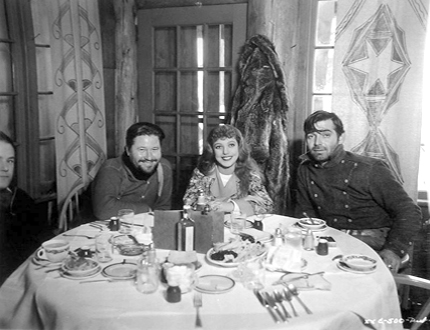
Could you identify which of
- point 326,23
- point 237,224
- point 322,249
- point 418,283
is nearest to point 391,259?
point 418,283

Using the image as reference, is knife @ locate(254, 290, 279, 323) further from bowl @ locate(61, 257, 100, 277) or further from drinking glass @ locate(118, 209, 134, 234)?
drinking glass @ locate(118, 209, 134, 234)

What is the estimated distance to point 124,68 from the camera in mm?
3504

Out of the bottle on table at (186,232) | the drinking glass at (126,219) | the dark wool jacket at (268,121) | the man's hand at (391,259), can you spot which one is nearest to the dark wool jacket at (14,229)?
the drinking glass at (126,219)

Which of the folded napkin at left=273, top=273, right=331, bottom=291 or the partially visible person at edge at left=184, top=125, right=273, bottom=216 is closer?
the folded napkin at left=273, top=273, right=331, bottom=291

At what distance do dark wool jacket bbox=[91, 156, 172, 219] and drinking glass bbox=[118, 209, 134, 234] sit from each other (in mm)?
332

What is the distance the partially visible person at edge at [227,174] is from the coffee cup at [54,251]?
3.00ft

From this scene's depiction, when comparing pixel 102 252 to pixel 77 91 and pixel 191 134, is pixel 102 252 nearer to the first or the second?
pixel 77 91

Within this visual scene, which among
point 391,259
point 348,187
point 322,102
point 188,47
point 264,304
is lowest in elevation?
point 391,259

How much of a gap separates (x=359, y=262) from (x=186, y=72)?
234cm

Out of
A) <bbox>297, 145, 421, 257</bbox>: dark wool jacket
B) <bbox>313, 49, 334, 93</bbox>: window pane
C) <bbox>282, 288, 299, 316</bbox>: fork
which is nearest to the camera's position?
<bbox>282, 288, 299, 316</bbox>: fork

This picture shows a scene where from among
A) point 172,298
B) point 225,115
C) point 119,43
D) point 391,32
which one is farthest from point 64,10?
point 172,298

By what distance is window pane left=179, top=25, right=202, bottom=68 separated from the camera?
3402mm

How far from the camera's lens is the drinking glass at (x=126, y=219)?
1.91m

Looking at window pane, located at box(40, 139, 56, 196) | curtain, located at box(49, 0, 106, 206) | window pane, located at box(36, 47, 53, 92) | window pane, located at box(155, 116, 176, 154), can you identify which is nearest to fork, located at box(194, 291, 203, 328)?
curtain, located at box(49, 0, 106, 206)
